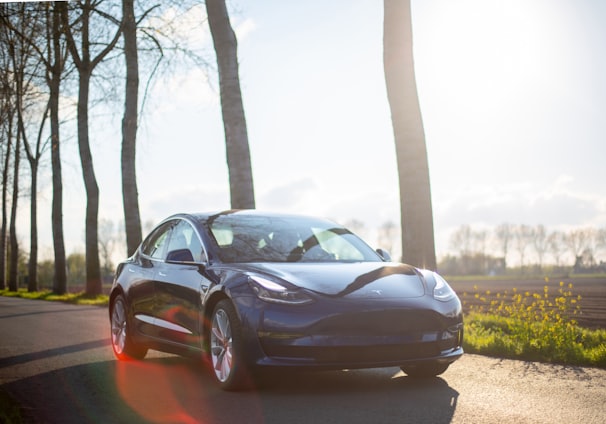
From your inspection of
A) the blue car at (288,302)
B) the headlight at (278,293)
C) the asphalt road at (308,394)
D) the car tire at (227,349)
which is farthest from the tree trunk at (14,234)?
the headlight at (278,293)

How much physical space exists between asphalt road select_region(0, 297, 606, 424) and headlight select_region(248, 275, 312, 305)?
607mm

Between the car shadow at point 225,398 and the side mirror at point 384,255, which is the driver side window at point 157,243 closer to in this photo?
the car shadow at point 225,398

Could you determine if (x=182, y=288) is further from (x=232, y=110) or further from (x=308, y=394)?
(x=232, y=110)

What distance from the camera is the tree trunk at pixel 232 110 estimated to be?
13922mm

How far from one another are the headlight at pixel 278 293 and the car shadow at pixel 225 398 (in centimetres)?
54

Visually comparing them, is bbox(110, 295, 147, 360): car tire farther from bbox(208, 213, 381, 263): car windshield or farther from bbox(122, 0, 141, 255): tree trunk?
bbox(122, 0, 141, 255): tree trunk

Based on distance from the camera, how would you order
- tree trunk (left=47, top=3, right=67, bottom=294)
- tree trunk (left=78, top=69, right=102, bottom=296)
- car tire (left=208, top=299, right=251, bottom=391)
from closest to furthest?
car tire (left=208, top=299, right=251, bottom=391), tree trunk (left=78, top=69, right=102, bottom=296), tree trunk (left=47, top=3, right=67, bottom=294)

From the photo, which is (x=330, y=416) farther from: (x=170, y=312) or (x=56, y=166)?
(x=56, y=166)

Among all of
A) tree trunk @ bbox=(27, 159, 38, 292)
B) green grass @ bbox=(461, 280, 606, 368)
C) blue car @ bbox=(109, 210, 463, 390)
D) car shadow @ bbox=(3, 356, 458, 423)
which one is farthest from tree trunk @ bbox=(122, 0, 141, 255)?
tree trunk @ bbox=(27, 159, 38, 292)

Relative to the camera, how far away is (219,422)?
4945 mm

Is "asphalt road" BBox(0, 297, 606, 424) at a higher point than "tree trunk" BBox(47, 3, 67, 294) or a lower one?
lower

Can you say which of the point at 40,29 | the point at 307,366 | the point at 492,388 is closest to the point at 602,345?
the point at 492,388

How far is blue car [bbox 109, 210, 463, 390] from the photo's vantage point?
5.79 meters

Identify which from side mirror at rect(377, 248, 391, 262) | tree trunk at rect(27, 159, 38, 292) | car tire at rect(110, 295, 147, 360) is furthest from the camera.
→ tree trunk at rect(27, 159, 38, 292)
